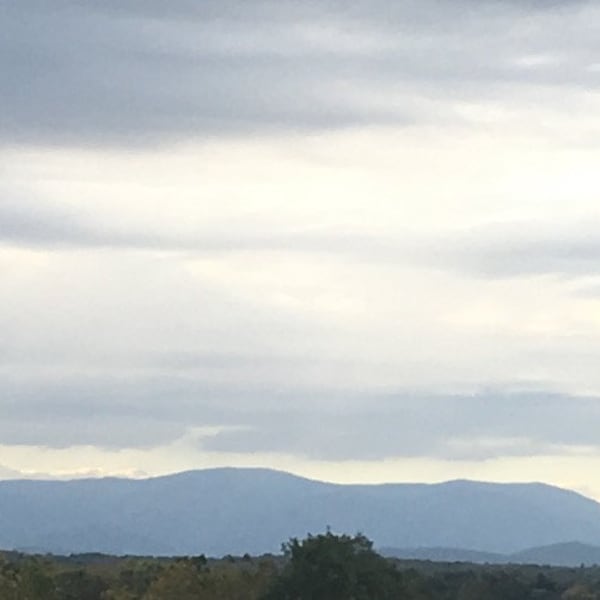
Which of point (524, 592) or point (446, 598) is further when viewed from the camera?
point (524, 592)

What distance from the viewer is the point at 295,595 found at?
7500 centimetres

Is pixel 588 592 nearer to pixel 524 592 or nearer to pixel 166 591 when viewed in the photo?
pixel 524 592

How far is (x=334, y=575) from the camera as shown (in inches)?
2923

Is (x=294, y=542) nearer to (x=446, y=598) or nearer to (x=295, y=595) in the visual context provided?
(x=295, y=595)

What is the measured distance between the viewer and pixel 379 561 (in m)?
76.4

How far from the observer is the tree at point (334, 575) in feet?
243

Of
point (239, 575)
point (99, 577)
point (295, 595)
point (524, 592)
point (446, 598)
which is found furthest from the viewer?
point (524, 592)

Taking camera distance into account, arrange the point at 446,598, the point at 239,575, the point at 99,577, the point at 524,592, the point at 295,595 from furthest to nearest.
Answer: the point at 524,592, the point at 446,598, the point at 99,577, the point at 239,575, the point at 295,595

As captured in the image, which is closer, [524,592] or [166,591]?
[166,591]

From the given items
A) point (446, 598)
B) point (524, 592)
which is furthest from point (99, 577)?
point (524, 592)

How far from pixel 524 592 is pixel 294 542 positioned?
56721 mm

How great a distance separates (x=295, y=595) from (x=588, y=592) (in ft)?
187

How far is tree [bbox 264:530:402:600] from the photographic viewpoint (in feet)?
243

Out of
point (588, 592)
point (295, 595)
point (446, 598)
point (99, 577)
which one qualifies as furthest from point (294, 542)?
point (588, 592)
